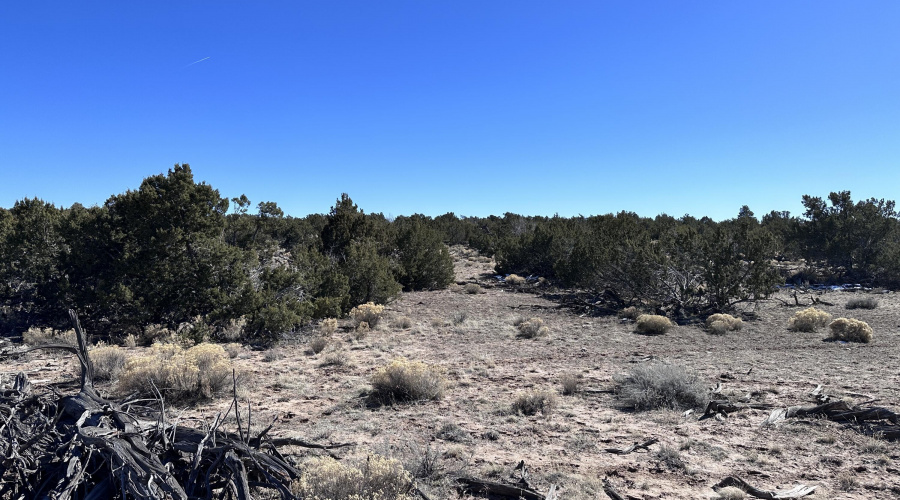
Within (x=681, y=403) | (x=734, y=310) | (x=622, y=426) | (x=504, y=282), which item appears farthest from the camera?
(x=504, y=282)

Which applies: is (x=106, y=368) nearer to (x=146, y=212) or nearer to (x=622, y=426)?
(x=146, y=212)

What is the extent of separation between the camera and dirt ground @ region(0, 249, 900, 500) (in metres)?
4.98

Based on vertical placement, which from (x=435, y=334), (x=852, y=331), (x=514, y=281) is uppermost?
(x=514, y=281)

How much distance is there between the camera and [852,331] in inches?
499

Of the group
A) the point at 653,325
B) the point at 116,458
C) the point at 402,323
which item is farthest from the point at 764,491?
the point at 402,323

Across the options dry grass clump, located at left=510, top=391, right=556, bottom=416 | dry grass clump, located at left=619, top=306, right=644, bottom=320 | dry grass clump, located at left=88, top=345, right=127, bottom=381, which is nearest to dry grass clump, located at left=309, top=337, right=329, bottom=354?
dry grass clump, located at left=88, top=345, right=127, bottom=381

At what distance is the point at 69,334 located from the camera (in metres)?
11.8

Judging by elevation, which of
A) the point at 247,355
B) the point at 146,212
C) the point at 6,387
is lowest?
the point at 247,355

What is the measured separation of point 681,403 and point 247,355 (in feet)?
30.7

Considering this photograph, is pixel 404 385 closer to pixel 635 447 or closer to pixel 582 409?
pixel 582 409

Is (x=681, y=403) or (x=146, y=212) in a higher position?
(x=146, y=212)

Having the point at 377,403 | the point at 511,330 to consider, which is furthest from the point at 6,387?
the point at 511,330

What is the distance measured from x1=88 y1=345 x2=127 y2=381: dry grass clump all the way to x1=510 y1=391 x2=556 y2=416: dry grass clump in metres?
7.15

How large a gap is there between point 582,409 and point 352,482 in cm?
498
